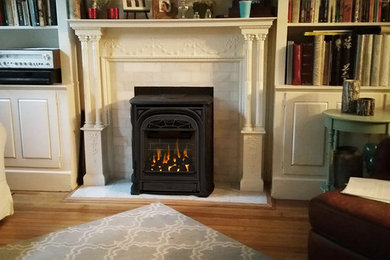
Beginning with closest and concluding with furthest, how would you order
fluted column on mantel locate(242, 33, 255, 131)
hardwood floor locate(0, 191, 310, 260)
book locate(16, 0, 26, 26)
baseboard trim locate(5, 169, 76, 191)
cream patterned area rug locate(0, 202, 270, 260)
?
cream patterned area rug locate(0, 202, 270, 260) → hardwood floor locate(0, 191, 310, 260) → fluted column on mantel locate(242, 33, 255, 131) → book locate(16, 0, 26, 26) → baseboard trim locate(5, 169, 76, 191)

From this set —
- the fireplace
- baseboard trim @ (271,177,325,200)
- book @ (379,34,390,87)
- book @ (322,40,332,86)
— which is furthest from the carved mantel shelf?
baseboard trim @ (271,177,325,200)

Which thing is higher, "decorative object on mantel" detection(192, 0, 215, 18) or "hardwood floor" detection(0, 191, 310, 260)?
"decorative object on mantel" detection(192, 0, 215, 18)

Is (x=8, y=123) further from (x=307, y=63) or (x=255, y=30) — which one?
(x=307, y=63)

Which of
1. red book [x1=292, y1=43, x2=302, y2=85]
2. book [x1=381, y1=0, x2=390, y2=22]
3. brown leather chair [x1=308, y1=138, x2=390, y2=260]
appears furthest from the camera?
red book [x1=292, y1=43, x2=302, y2=85]

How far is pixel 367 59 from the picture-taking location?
3.08 meters

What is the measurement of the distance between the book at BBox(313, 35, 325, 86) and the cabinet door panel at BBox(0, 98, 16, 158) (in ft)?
7.86

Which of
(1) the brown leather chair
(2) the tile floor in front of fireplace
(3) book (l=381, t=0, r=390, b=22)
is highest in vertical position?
(3) book (l=381, t=0, r=390, b=22)

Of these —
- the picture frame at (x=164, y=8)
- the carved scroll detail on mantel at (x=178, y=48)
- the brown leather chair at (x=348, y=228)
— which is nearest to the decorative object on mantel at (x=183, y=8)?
the picture frame at (x=164, y=8)

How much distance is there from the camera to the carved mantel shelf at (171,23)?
3207 mm

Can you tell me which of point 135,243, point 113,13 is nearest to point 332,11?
point 113,13

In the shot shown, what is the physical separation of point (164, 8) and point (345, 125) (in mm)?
1587

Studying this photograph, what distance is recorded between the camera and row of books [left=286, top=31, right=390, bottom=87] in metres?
3.05

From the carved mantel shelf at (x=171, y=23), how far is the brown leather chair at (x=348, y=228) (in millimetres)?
1551

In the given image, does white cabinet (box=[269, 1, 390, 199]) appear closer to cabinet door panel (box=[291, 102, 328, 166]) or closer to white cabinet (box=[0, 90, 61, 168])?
cabinet door panel (box=[291, 102, 328, 166])
